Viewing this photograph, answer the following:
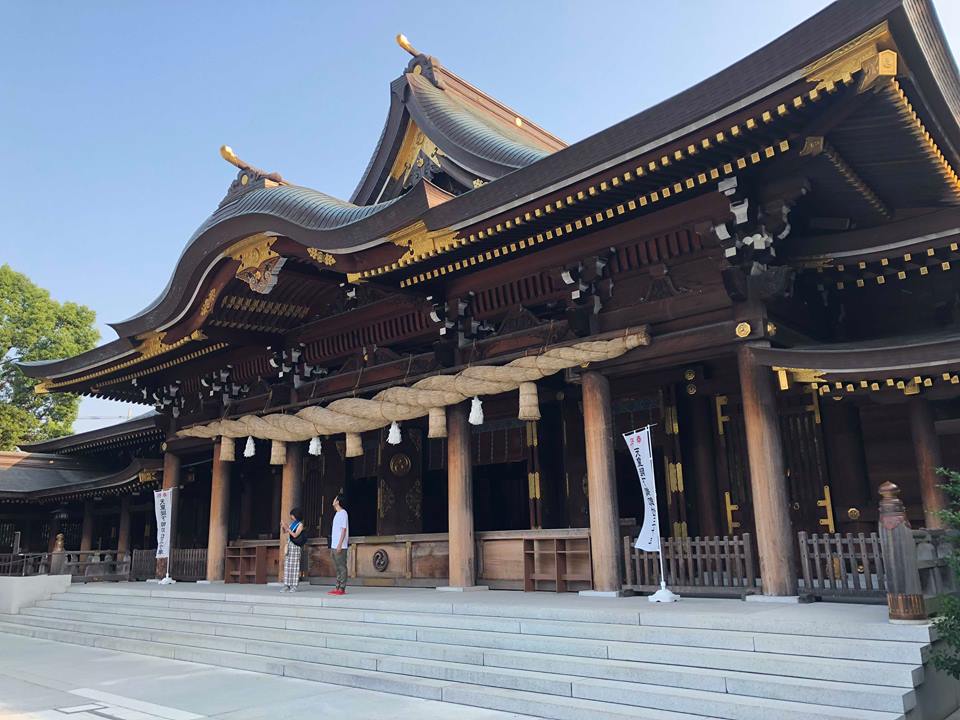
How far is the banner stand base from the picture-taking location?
24.3 feet

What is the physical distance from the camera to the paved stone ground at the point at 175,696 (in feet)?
18.7

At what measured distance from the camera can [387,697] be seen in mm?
6227

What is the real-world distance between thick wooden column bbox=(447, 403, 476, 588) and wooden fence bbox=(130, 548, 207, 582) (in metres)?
7.28

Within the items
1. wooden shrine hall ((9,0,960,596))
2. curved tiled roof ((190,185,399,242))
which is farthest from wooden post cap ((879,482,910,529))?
curved tiled roof ((190,185,399,242))

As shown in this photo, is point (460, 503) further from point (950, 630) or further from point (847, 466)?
point (950, 630)

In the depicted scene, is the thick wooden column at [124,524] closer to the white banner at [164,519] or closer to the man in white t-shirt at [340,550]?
the white banner at [164,519]

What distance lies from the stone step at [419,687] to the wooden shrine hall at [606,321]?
2.70 meters

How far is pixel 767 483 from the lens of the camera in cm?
714

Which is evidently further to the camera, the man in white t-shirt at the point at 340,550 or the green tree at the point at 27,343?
the green tree at the point at 27,343

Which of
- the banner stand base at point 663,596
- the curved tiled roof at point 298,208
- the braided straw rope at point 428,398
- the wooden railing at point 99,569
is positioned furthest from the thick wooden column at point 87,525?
the banner stand base at point 663,596

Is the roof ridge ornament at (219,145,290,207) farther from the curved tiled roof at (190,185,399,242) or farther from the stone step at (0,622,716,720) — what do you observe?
the stone step at (0,622,716,720)

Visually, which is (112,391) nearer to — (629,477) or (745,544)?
(629,477)

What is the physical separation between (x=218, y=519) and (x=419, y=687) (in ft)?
30.5

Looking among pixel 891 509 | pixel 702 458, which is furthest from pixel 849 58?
pixel 702 458
